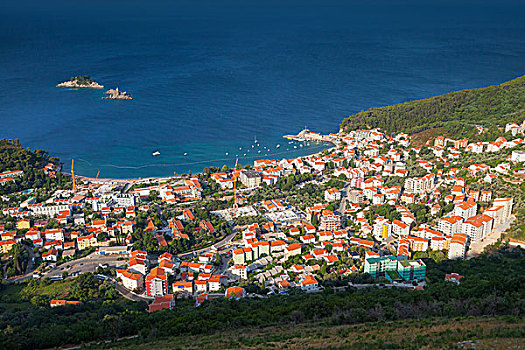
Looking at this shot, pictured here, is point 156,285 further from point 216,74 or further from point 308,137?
point 216,74

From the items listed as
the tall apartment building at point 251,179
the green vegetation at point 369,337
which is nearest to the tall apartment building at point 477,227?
the green vegetation at point 369,337

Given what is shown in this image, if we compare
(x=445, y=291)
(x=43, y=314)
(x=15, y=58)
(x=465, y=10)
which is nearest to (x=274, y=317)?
(x=445, y=291)

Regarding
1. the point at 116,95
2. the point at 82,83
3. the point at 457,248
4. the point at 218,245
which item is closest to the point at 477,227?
the point at 457,248

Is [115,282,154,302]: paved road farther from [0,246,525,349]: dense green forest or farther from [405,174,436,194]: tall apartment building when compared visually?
[405,174,436,194]: tall apartment building

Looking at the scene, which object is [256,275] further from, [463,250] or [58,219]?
[58,219]

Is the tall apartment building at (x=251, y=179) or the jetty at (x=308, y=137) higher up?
the jetty at (x=308, y=137)

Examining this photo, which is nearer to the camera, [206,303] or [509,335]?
[509,335]

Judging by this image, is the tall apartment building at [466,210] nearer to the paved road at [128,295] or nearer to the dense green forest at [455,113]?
the dense green forest at [455,113]
